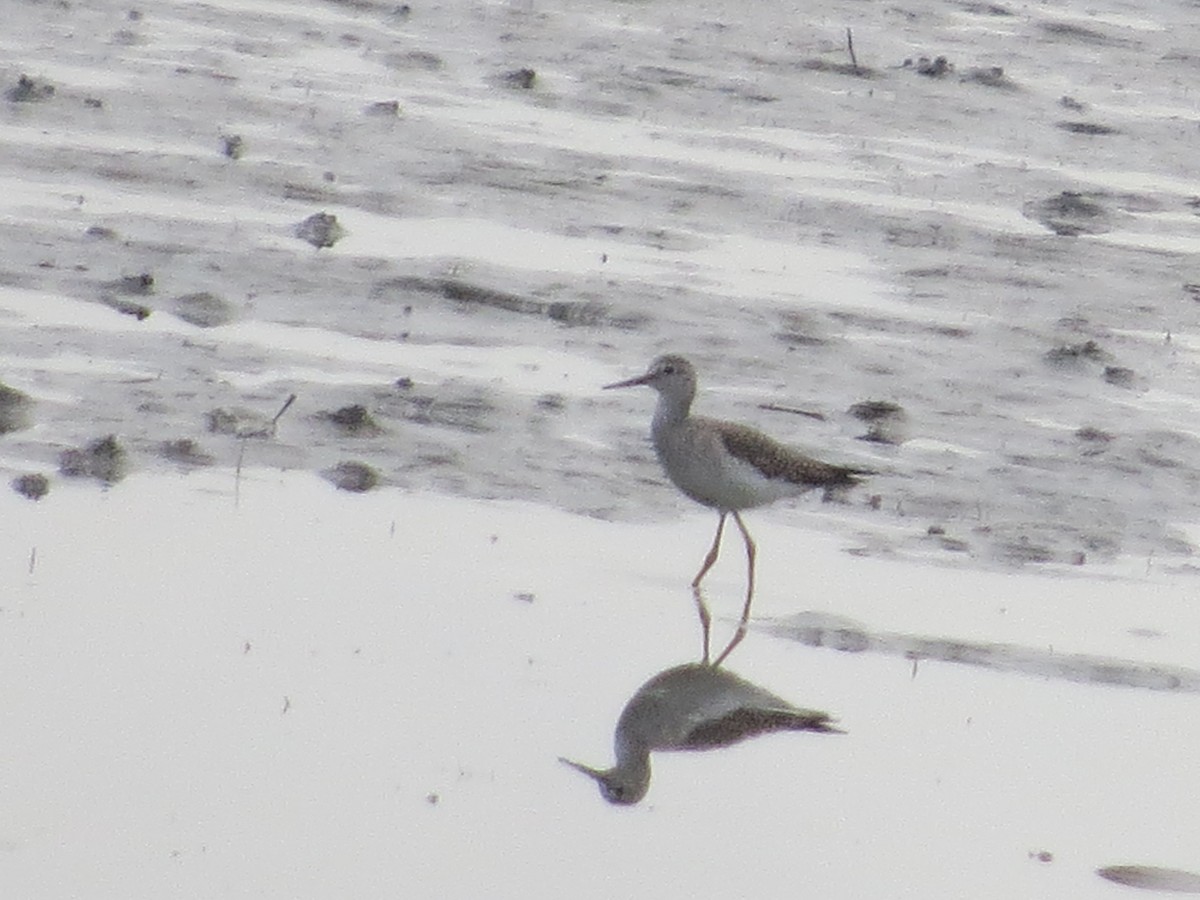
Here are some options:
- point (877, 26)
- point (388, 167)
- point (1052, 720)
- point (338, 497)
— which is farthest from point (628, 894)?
point (877, 26)

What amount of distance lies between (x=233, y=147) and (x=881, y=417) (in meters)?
4.43

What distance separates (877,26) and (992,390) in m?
7.99

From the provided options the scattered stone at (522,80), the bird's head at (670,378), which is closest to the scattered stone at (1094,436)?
the bird's head at (670,378)

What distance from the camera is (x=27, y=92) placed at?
15.6 metres

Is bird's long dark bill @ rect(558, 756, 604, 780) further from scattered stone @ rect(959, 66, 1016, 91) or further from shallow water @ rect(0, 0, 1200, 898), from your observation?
scattered stone @ rect(959, 66, 1016, 91)

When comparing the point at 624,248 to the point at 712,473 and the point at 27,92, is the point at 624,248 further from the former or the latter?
the point at 712,473

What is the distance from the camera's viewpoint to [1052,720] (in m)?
8.98

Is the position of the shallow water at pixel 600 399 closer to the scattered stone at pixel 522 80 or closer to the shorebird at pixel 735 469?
the scattered stone at pixel 522 80

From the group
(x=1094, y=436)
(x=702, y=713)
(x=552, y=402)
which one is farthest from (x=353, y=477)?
(x=1094, y=436)

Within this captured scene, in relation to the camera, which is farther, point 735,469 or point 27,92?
point 27,92

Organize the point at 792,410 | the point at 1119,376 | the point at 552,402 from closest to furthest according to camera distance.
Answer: the point at 552,402, the point at 792,410, the point at 1119,376

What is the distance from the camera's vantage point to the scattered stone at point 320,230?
13766mm

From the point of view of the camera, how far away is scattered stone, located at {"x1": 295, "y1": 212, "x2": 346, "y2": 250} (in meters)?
13.8

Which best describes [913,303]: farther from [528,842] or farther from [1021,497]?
[528,842]
